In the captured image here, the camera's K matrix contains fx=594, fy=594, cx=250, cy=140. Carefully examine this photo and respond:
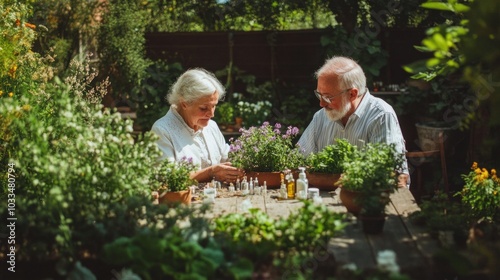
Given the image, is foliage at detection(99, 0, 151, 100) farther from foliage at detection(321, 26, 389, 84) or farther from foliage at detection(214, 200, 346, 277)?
foliage at detection(214, 200, 346, 277)

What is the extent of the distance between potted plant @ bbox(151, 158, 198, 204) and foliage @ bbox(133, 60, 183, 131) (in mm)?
4553

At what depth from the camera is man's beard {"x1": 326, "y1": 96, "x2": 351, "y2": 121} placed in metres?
4.18

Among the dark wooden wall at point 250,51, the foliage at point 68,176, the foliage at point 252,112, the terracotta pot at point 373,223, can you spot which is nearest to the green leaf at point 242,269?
the foliage at point 68,176

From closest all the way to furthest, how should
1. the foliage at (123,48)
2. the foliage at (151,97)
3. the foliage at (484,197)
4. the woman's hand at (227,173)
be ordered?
the foliage at (484,197)
the woman's hand at (227,173)
the foliage at (123,48)
the foliage at (151,97)

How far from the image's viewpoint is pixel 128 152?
8.64 feet

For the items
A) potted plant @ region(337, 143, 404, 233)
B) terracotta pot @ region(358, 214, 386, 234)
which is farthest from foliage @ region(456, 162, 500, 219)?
terracotta pot @ region(358, 214, 386, 234)

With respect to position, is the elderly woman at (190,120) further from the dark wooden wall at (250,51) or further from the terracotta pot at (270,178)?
the dark wooden wall at (250,51)

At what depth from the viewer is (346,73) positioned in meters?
4.18

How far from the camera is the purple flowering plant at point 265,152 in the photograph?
356cm

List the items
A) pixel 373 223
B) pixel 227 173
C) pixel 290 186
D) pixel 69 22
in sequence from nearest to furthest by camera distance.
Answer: pixel 373 223 → pixel 290 186 → pixel 227 173 → pixel 69 22

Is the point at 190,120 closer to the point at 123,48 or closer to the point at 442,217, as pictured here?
the point at 442,217

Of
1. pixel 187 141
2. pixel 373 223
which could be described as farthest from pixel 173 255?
pixel 187 141

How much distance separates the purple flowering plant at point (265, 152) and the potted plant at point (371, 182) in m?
0.64

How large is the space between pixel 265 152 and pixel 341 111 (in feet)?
2.95
